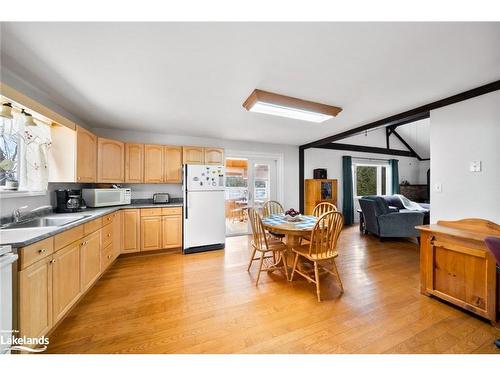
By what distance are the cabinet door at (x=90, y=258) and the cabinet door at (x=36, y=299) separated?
1.78 feet

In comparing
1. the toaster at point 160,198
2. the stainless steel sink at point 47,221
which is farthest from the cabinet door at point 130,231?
the stainless steel sink at point 47,221

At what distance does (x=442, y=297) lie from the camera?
1.94 meters

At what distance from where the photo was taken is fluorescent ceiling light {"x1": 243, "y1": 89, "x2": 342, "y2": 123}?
212cm

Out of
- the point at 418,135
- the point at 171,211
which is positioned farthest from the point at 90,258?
the point at 418,135

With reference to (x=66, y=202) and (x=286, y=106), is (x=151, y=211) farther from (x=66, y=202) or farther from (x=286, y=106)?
(x=286, y=106)

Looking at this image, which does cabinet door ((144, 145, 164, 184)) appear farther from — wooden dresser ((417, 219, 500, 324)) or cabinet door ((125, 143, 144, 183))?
wooden dresser ((417, 219, 500, 324))

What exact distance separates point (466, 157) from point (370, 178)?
482cm

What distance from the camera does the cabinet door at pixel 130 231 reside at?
3.18 meters

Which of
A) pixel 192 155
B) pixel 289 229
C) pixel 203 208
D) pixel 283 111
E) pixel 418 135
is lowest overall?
pixel 289 229

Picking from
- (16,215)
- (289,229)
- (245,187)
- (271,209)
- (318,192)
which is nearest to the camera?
(16,215)

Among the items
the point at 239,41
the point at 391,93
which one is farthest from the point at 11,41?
the point at 391,93

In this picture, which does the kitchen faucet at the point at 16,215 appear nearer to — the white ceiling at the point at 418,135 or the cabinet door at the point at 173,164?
the cabinet door at the point at 173,164

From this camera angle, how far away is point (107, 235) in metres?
2.64

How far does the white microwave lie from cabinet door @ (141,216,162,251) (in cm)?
51
